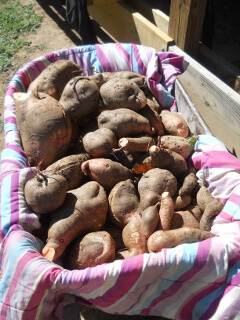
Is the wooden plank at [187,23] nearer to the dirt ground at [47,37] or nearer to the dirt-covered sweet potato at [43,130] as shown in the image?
the dirt-covered sweet potato at [43,130]

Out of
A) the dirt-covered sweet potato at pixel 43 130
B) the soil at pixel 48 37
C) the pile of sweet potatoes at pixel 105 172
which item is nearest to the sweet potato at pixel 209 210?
the pile of sweet potatoes at pixel 105 172

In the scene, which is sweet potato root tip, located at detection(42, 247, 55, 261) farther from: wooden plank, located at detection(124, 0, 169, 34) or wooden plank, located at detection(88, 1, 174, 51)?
wooden plank, located at detection(124, 0, 169, 34)

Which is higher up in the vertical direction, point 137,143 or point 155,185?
point 137,143

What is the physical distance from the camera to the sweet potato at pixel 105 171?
1752 mm

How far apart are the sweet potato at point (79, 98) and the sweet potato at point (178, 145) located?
504 mm

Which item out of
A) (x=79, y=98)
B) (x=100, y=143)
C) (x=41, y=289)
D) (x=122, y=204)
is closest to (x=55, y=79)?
(x=79, y=98)

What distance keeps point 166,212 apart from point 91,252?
0.42 m

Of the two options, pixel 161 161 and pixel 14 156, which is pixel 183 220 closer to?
pixel 161 161

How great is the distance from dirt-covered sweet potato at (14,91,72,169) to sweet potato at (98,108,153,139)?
234 millimetres

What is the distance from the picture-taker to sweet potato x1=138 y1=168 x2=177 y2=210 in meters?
1.67

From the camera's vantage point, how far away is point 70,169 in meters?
1.75

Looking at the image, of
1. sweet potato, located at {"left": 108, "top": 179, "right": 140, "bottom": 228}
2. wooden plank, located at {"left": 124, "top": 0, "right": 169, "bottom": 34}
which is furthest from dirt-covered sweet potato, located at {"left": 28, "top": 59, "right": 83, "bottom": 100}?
wooden plank, located at {"left": 124, "top": 0, "right": 169, "bottom": 34}

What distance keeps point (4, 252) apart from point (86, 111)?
1010 mm

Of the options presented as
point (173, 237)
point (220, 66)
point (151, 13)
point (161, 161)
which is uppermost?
point (151, 13)
